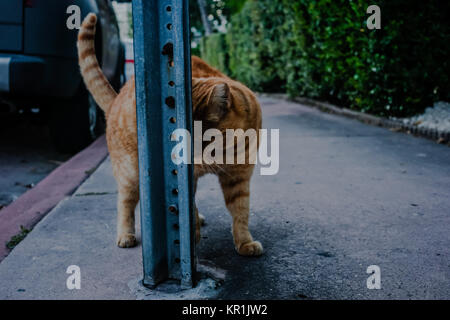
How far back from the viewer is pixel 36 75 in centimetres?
378

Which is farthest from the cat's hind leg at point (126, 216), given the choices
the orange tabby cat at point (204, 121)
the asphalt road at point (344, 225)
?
the asphalt road at point (344, 225)

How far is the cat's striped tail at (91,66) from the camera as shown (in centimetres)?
241

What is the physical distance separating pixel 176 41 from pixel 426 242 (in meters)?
1.59

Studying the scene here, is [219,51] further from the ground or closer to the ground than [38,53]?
further from the ground

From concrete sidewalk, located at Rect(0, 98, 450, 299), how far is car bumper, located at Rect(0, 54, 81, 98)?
0.85 m

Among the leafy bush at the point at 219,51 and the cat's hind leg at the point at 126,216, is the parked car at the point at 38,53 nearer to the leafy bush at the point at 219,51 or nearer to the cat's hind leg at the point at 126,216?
the cat's hind leg at the point at 126,216

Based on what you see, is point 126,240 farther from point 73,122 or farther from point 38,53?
point 73,122

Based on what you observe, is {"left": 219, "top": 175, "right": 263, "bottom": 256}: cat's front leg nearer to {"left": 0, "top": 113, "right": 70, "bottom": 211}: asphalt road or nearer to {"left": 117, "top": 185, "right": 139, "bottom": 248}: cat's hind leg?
{"left": 117, "top": 185, "right": 139, "bottom": 248}: cat's hind leg

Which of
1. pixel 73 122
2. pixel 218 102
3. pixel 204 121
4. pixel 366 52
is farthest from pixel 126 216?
pixel 366 52

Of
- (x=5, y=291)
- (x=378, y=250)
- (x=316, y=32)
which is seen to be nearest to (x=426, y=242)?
(x=378, y=250)

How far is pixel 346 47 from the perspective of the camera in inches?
257

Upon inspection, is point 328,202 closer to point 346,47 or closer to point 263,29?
point 346,47

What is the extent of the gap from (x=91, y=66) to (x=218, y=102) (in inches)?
40.8

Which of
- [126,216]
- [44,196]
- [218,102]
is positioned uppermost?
[218,102]
